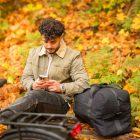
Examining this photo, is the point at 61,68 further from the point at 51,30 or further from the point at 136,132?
the point at 136,132

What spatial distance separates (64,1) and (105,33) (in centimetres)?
205

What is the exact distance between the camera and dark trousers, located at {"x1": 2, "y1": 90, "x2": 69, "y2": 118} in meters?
5.21

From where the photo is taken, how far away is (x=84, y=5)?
11.5 metres

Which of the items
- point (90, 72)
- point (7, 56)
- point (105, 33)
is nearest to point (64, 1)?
point (105, 33)

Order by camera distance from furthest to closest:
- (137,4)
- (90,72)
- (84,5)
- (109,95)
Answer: (84,5) < (137,4) < (90,72) < (109,95)

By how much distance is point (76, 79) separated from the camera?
606cm

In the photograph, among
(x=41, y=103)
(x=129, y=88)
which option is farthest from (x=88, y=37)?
(x=41, y=103)

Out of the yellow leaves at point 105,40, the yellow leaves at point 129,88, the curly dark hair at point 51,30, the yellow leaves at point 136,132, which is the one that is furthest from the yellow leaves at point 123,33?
the curly dark hair at point 51,30

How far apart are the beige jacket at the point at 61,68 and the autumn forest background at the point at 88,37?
1222 millimetres

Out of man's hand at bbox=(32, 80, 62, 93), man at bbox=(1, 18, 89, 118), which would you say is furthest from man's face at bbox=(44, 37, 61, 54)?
man's hand at bbox=(32, 80, 62, 93)

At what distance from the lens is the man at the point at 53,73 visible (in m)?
5.62

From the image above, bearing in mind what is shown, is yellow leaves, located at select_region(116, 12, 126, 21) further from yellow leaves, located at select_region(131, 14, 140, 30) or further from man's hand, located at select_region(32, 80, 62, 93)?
man's hand, located at select_region(32, 80, 62, 93)

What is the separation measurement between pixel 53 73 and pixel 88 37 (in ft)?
14.3

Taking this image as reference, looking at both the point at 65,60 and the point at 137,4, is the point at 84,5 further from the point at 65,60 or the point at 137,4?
the point at 65,60
